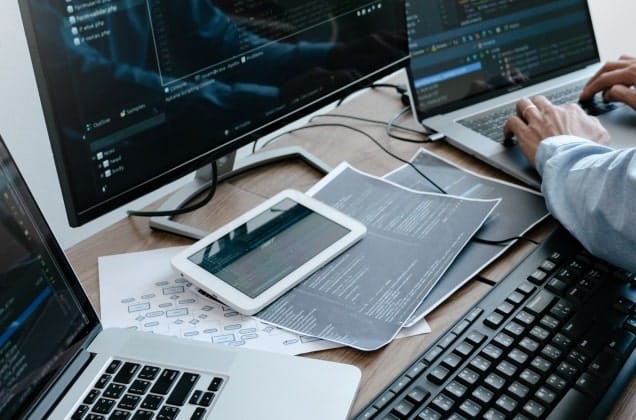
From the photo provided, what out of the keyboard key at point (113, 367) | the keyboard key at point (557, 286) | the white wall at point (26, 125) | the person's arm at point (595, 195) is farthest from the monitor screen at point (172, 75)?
the white wall at point (26, 125)

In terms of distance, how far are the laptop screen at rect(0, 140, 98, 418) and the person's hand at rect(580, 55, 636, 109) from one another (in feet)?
2.88

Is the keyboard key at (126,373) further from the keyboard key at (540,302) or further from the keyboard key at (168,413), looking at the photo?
the keyboard key at (540,302)

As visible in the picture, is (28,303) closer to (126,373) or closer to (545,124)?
(126,373)

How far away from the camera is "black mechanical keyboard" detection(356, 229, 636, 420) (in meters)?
0.73

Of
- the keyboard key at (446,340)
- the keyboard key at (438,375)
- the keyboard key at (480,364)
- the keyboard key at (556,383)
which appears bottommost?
the keyboard key at (556,383)

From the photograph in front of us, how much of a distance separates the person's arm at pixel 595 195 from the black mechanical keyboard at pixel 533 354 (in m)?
0.03

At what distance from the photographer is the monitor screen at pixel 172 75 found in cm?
83

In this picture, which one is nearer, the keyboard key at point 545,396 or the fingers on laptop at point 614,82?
the keyboard key at point 545,396

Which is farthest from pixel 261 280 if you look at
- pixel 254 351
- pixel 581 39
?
pixel 581 39

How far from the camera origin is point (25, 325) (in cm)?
73

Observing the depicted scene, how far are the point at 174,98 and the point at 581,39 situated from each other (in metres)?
0.77

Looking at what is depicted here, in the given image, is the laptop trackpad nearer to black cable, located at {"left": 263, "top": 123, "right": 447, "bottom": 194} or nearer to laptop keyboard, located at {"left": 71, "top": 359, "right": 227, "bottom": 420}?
black cable, located at {"left": 263, "top": 123, "right": 447, "bottom": 194}

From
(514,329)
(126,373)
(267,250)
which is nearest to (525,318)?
(514,329)

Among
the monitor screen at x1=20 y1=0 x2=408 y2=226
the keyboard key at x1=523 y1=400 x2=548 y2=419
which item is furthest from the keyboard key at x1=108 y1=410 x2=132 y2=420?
the keyboard key at x1=523 y1=400 x2=548 y2=419
